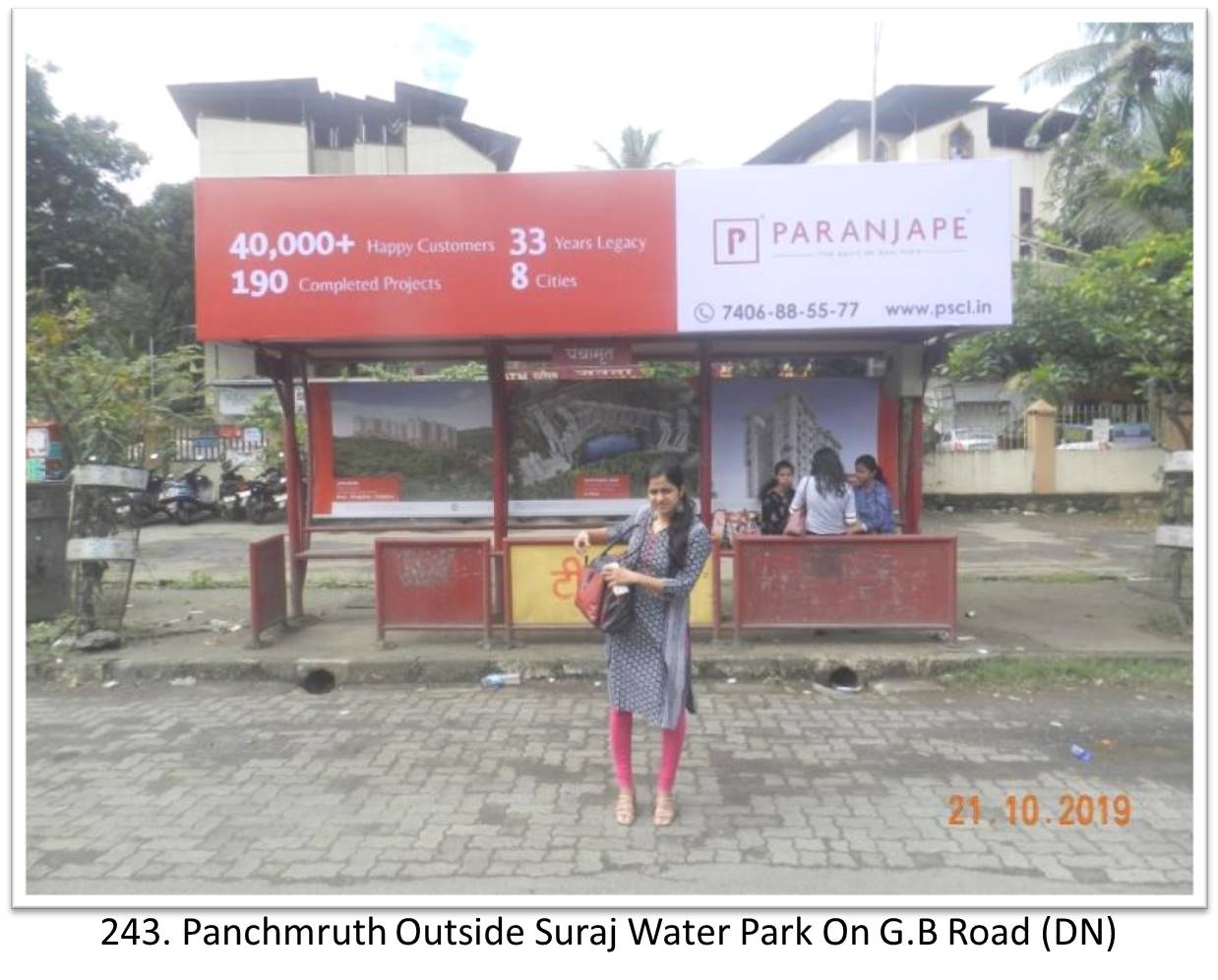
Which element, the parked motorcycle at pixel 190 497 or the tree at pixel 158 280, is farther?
the tree at pixel 158 280

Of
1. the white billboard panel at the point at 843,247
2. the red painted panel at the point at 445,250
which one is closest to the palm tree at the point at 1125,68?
the white billboard panel at the point at 843,247

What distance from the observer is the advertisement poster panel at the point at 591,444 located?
8.17m

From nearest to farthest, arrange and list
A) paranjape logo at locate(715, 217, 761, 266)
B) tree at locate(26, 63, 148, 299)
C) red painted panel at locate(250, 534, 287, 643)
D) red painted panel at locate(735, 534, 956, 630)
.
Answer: paranjape logo at locate(715, 217, 761, 266)
red painted panel at locate(735, 534, 956, 630)
red painted panel at locate(250, 534, 287, 643)
tree at locate(26, 63, 148, 299)

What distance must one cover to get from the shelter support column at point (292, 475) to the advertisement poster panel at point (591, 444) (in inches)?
73.9

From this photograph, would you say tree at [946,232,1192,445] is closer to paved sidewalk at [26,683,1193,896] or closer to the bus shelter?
the bus shelter

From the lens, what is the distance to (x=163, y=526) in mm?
18328

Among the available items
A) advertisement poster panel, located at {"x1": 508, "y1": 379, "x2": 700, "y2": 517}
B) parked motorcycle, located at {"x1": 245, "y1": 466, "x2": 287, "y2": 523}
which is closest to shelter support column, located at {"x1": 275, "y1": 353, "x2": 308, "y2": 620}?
advertisement poster panel, located at {"x1": 508, "y1": 379, "x2": 700, "y2": 517}

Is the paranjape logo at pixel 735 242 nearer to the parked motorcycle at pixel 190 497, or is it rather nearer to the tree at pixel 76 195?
the parked motorcycle at pixel 190 497

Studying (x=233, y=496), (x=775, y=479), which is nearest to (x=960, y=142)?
(x=233, y=496)

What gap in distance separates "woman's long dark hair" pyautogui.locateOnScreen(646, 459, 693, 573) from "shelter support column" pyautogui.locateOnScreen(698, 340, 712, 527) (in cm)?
356

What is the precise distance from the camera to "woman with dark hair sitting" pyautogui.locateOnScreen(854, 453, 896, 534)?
24.1 ft

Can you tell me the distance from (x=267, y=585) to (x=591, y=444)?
3014 mm

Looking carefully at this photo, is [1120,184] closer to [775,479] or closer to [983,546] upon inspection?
[983,546]

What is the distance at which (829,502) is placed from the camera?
7.09 meters
